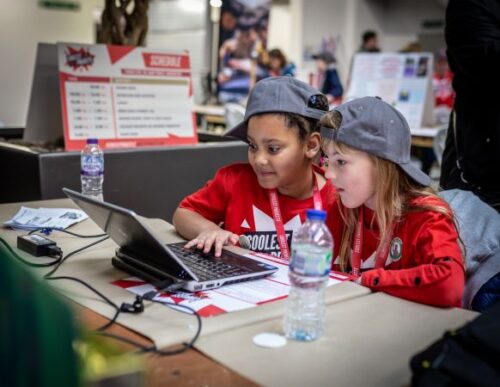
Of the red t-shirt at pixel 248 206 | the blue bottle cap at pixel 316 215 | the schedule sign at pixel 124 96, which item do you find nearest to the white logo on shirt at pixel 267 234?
the red t-shirt at pixel 248 206

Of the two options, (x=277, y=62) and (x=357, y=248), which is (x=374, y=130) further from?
(x=277, y=62)

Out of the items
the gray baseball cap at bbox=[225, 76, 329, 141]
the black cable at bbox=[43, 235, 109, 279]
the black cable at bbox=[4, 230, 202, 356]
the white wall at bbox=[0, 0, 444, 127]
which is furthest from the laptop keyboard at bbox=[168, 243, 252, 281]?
the white wall at bbox=[0, 0, 444, 127]

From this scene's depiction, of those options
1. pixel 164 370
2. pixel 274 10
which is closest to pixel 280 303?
pixel 164 370

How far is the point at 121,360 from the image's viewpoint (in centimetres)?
63

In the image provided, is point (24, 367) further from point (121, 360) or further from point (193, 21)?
point (193, 21)

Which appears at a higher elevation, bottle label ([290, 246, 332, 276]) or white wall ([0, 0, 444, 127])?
white wall ([0, 0, 444, 127])

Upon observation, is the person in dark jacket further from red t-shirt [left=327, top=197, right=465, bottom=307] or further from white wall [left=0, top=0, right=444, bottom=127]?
white wall [left=0, top=0, right=444, bottom=127]

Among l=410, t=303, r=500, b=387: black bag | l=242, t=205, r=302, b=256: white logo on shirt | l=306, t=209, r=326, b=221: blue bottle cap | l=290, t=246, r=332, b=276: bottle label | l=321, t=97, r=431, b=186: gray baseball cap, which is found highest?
l=321, t=97, r=431, b=186: gray baseball cap

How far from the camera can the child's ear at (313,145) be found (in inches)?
78.1

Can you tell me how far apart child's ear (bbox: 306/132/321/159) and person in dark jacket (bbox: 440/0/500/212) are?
564 millimetres

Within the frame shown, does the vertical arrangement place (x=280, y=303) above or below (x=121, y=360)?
below

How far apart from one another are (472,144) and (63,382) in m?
1.89

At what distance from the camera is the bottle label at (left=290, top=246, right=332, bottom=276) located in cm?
109

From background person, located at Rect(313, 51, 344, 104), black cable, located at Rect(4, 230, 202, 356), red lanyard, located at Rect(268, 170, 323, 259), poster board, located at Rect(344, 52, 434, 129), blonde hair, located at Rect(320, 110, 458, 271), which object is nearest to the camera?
black cable, located at Rect(4, 230, 202, 356)
